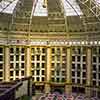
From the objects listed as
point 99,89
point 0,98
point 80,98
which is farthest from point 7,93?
point 99,89

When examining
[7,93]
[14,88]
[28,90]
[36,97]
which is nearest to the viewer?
[7,93]

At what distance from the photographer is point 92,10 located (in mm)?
49750

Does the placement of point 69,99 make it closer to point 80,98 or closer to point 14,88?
point 80,98

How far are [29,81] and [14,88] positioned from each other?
14.2 m

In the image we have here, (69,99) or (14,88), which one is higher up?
(14,88)

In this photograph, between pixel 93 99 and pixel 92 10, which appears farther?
pixel 92 10

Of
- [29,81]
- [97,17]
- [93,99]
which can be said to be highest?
[97,17]

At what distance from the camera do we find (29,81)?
1731 inches

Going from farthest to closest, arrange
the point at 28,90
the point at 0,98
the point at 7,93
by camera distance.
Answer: the point at 28,90, the point at 7,93, the point at 0,98

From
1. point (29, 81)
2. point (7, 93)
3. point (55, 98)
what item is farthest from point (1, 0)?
point (7, 93)

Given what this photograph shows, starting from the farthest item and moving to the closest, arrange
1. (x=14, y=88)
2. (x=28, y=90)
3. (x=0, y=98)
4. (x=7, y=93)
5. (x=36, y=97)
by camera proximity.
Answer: (x=36, y=97)
(x=28, y=90)
(x=14, y=88)
(x=7, y=93)
(x=0, y=98)

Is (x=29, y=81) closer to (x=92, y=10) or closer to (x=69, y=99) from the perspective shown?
(x=69, y=99)

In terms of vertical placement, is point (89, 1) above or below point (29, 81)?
above

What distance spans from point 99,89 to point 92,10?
13328 mm
